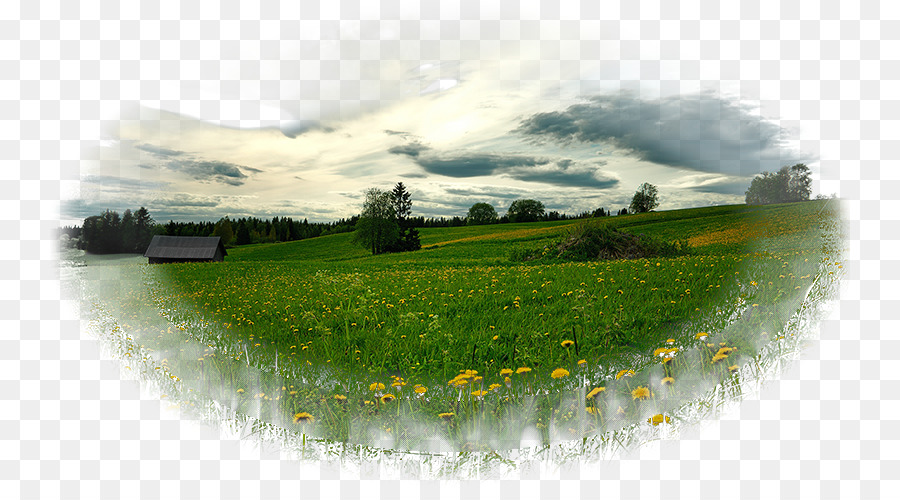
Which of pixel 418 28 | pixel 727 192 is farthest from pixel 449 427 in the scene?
pixel 418 28

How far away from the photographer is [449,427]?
2549 mm

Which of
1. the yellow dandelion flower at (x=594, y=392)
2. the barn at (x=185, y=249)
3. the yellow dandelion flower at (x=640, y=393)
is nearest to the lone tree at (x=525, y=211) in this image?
the yellow dandelion flower at (x=594, y=392)

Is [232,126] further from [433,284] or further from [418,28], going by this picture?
[433,284]

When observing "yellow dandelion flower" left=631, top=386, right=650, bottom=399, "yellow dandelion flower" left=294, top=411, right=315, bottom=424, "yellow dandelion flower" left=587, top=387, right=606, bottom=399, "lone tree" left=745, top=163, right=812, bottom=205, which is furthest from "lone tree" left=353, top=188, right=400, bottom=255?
"lone tree" left=745, top=163, right=812, bottom=205

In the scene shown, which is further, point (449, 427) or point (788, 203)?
point (788, 203)

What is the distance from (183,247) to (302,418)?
1.52 meters

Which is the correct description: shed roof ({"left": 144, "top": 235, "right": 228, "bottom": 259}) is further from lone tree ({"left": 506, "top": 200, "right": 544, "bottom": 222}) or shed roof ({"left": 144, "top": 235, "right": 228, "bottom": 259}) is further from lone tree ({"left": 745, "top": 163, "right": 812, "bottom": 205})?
lone tree ({"left": 745, "top": 163, "right": 812, "bottom": 205})

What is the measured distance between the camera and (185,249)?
3.32 m

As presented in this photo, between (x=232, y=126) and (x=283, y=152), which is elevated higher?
(x=232, y=126)

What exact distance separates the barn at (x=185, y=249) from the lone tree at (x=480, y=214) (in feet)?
5.48

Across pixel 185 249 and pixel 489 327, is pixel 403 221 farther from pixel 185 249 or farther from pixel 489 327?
pixel 185 249

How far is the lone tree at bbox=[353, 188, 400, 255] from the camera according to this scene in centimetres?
278

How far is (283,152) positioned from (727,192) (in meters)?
2.90

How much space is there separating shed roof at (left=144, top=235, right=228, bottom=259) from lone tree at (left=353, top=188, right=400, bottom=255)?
1.03 m
